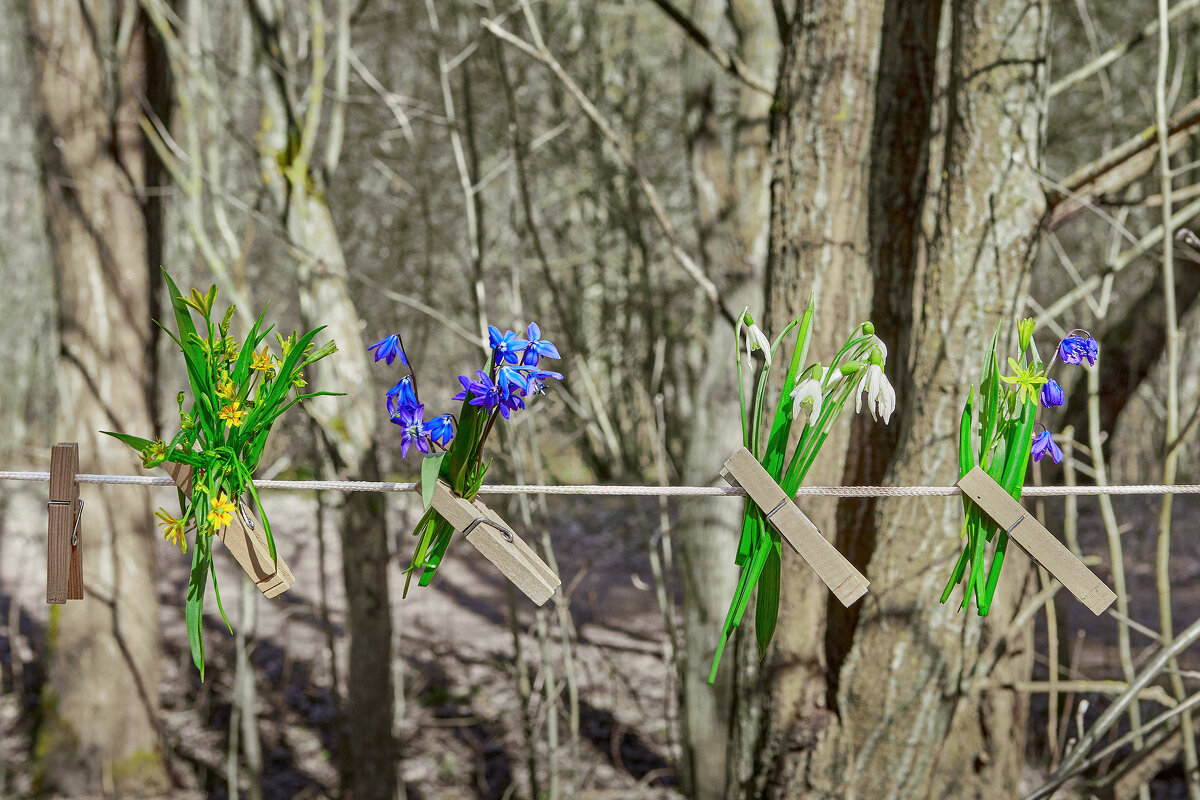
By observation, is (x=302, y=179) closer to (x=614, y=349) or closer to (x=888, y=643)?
(x=888, y=643)

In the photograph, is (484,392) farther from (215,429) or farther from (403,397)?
(215,429)

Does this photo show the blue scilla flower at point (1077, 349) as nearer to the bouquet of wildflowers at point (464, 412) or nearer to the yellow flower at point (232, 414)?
the bouquet of wildflowers at point (464, 412)

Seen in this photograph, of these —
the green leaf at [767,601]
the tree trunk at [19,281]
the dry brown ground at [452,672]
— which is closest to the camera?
the green leaf at [767,601]

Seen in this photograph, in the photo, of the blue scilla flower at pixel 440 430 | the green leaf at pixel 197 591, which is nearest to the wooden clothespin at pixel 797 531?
the blue scilla flower at pixel 440 430

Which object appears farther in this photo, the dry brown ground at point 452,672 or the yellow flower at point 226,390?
the dry brown ground at point 452,672

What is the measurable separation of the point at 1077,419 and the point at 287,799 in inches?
156

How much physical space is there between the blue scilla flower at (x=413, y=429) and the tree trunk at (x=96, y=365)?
340 cm

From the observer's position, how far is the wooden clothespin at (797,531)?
49.7 inches

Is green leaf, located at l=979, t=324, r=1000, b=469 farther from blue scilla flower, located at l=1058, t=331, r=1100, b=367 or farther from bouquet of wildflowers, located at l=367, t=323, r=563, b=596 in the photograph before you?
bouquet of wildflowers, located at l=367, t=323, r=563, b=596

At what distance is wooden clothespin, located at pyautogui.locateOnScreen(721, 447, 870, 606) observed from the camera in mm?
1263

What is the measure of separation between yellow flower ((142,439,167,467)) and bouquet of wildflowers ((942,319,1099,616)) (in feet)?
3.83

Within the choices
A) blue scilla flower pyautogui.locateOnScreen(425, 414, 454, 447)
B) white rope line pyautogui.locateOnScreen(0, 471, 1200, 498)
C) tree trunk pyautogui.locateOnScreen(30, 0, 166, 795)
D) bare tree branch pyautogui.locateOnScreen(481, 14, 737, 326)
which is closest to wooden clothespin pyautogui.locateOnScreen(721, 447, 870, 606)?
white rope line pyautogui.locateOnScreen(0, 471, 1200, 498)

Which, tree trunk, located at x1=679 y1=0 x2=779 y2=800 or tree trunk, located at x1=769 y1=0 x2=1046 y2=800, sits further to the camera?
tree trunk, located at x1=679 y1=0 x2=779 y2=800

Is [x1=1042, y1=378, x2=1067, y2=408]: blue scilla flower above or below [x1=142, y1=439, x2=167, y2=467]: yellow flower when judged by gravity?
above
